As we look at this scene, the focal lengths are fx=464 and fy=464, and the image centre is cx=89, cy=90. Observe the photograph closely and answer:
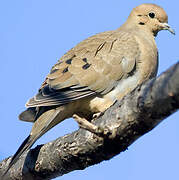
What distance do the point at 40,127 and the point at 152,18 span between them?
1975 millimetres

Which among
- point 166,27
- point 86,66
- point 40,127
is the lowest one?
point 166,27

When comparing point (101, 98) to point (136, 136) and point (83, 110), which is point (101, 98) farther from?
point (136, 136)

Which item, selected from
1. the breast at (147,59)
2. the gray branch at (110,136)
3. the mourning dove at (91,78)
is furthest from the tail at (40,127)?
the breast at (147,59)

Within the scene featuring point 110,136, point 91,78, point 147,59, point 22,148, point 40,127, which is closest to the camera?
point 110,136

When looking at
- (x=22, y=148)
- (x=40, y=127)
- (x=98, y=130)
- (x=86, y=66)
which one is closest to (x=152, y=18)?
(x=86, y=66)

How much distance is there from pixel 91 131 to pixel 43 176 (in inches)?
30.1

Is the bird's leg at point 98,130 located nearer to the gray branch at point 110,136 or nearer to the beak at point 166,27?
the gray branch at point 110,136

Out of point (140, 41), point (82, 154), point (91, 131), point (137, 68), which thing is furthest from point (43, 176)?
point (140, 41)

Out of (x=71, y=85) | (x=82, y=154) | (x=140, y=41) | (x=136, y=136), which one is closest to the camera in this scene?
(x=136, y=136)

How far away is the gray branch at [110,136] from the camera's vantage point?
2294 mm

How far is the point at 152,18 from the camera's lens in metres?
4.86

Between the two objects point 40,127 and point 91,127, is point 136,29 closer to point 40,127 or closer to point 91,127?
point 40,127

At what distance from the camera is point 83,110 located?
156 inches

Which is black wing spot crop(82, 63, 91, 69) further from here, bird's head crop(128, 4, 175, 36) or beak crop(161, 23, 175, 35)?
beak crop(161, 23, 175, 35)
